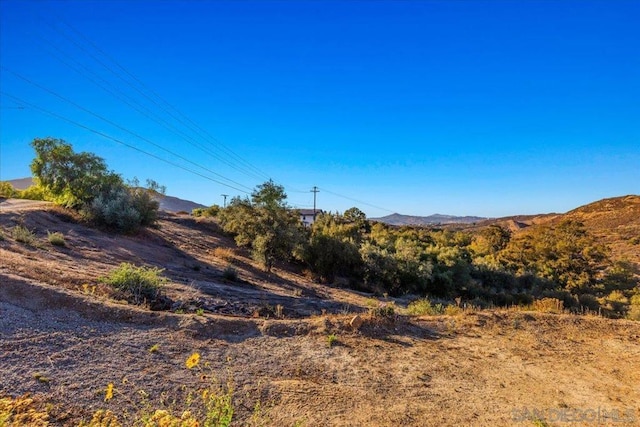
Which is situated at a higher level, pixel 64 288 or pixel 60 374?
pixel 64 288

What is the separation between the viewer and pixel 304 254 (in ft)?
75.6

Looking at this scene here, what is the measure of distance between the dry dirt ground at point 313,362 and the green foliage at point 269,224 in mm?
9839

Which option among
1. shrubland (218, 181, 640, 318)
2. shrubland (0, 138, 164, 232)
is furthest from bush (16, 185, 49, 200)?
shrubland (218, 181, 640, 318)

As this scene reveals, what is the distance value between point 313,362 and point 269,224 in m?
14.2

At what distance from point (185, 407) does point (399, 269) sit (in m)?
18.5

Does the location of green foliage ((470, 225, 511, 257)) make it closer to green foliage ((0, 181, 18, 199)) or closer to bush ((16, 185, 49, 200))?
bush ((16, 185, 49, 200))

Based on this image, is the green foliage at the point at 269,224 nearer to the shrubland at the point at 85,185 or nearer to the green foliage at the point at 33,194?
the shrubland at the point at 85,185

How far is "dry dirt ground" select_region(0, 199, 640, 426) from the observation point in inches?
184

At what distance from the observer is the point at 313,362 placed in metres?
6.09

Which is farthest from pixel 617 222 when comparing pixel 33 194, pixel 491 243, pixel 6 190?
pixel 6 190

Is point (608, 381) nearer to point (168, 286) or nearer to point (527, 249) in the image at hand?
point (168, 286)

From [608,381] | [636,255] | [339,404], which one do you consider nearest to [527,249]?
[636,255]

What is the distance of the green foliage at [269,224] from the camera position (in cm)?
1955

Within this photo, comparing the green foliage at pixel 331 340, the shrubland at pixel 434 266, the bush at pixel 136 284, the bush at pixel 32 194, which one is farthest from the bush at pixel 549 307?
the bush at pixel 32 194
